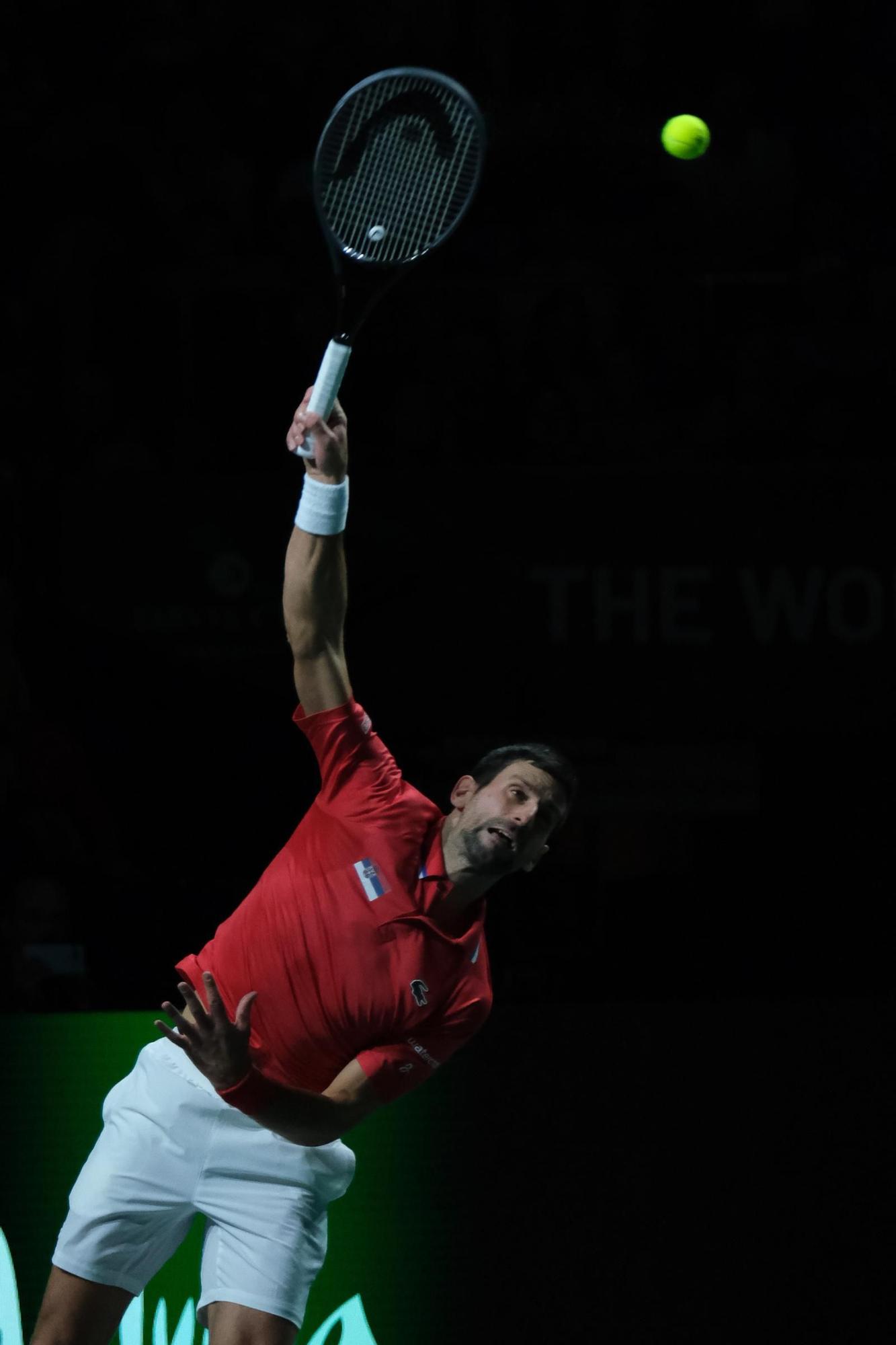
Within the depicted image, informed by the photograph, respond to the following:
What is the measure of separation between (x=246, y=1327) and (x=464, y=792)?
3.53 feet

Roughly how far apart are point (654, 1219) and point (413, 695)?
1994 millimetres

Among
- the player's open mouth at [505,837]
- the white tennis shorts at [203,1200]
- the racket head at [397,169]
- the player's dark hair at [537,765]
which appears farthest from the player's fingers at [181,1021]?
the racket head at [397,169]

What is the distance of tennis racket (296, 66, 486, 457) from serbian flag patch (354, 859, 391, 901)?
1.00 m

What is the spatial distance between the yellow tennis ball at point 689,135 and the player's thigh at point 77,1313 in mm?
4425

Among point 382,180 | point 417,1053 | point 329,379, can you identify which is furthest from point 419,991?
point 382,180

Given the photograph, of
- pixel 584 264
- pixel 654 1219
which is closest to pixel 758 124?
pixel 584 264

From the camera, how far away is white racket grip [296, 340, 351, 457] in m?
3.16

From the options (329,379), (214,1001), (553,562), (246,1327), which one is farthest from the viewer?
(553,562)

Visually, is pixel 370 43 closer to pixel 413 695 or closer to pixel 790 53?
pixel 790 53

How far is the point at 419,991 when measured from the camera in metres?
3.45

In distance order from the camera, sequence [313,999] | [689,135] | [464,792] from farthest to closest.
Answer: [689,135], [464,792], [313,999]

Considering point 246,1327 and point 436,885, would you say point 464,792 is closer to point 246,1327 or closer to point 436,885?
point 436,885

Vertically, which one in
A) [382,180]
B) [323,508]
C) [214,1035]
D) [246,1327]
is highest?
[382,180]

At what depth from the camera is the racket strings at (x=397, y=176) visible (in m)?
3.56
